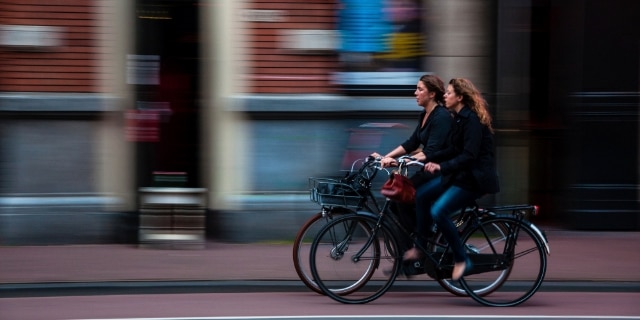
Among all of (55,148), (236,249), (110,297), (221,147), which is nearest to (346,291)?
(110,297)

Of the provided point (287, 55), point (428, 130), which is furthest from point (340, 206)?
point (287, 55)

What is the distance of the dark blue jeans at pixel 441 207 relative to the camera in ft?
22.1

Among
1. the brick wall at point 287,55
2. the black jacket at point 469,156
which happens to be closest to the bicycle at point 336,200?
the black jacket at point 469,156

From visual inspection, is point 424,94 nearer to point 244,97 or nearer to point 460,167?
point 460,167

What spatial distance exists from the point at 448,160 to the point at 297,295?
1591 millimetres

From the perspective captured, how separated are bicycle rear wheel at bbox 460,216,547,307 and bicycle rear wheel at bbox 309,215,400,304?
57 centimetres

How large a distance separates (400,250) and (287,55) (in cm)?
318

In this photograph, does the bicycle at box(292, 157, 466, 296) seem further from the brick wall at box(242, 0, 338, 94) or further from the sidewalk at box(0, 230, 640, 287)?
the brick wall at box(242, 0, 338, 94)

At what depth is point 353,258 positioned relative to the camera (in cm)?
699

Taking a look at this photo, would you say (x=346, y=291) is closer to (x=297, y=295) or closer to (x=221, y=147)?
(x=297, y=295)

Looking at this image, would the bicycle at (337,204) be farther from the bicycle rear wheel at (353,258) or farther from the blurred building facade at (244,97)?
the blurred building facade at (244,97)

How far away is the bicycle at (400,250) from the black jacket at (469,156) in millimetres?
254

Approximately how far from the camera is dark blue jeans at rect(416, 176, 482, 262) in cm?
675

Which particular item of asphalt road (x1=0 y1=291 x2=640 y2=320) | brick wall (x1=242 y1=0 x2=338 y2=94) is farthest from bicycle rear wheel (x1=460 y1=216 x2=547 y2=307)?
brick wall (x1=242 y1=0 x2=338 y2=94)
